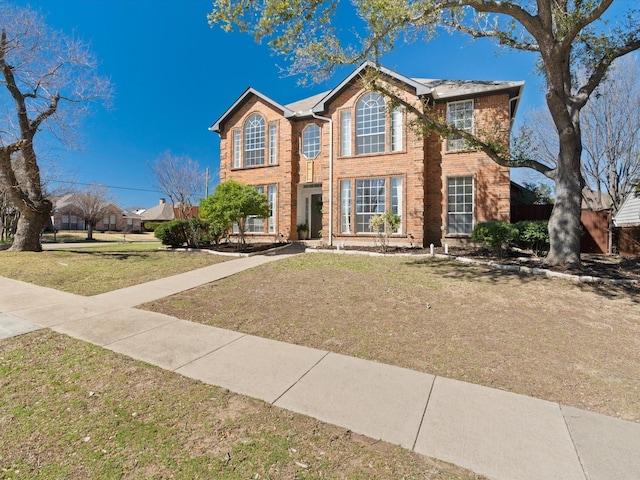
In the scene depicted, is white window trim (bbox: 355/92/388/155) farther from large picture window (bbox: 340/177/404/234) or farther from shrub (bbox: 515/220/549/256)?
shrub (bbox: 515/220/549/256)

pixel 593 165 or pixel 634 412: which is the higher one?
pixel 593 165

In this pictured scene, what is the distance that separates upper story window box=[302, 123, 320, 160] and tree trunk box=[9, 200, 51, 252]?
39.8ft

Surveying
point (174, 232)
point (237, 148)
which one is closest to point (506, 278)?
point (174, 232)

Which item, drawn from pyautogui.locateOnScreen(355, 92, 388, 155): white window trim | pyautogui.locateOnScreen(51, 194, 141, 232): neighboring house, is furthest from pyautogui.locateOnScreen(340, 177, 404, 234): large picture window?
pyautogui.locateOnScreen(51, 194, 141, 232): neighboring house

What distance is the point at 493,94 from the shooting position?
12812 mm

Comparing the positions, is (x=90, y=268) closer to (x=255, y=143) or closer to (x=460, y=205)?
(x=255, y=143)

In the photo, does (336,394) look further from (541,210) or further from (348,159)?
(541,210)

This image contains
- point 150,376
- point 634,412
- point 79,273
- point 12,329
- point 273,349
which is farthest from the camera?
point 79,273

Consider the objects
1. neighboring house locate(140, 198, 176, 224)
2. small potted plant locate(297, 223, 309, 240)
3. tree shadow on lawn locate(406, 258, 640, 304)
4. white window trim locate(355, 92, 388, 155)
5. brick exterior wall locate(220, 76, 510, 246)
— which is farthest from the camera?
neighboring house locate(140, 198, 176, 224)

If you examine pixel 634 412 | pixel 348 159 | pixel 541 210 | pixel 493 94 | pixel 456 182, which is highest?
pixel 493 94

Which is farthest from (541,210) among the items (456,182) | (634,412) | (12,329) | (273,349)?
(12,329)

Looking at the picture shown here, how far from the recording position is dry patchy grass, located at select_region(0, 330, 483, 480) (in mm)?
2174

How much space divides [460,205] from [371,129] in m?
5.34

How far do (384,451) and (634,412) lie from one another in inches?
102
